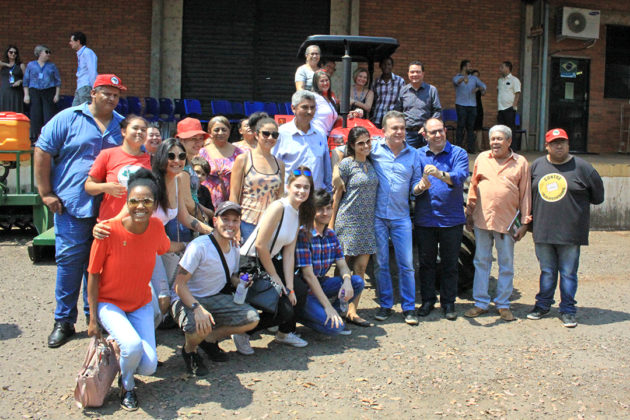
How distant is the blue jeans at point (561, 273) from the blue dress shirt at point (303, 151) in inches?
86.1

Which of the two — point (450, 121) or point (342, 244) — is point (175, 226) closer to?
point (342, 244)

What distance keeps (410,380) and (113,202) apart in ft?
8.28

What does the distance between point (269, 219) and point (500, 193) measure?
2300mm

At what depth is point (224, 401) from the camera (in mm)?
4051

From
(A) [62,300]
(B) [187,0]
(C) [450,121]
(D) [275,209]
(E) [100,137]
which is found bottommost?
(A) [62,300]

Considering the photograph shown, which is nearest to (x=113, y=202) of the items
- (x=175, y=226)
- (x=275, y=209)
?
(x=175, y=226)

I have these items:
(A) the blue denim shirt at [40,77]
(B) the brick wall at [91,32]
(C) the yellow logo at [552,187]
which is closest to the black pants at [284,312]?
(C) the yellow logo at [552,187]

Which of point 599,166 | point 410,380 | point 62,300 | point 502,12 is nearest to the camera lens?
point 410,380

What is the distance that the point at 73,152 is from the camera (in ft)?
16.1

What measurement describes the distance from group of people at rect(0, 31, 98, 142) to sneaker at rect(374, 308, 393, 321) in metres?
7.08

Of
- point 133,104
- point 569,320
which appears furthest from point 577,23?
point 569,320

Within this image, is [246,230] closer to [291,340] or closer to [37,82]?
[291,340]

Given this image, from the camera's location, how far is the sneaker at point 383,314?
575 centimetres

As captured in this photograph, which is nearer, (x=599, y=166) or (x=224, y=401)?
(x=224, y=401)
